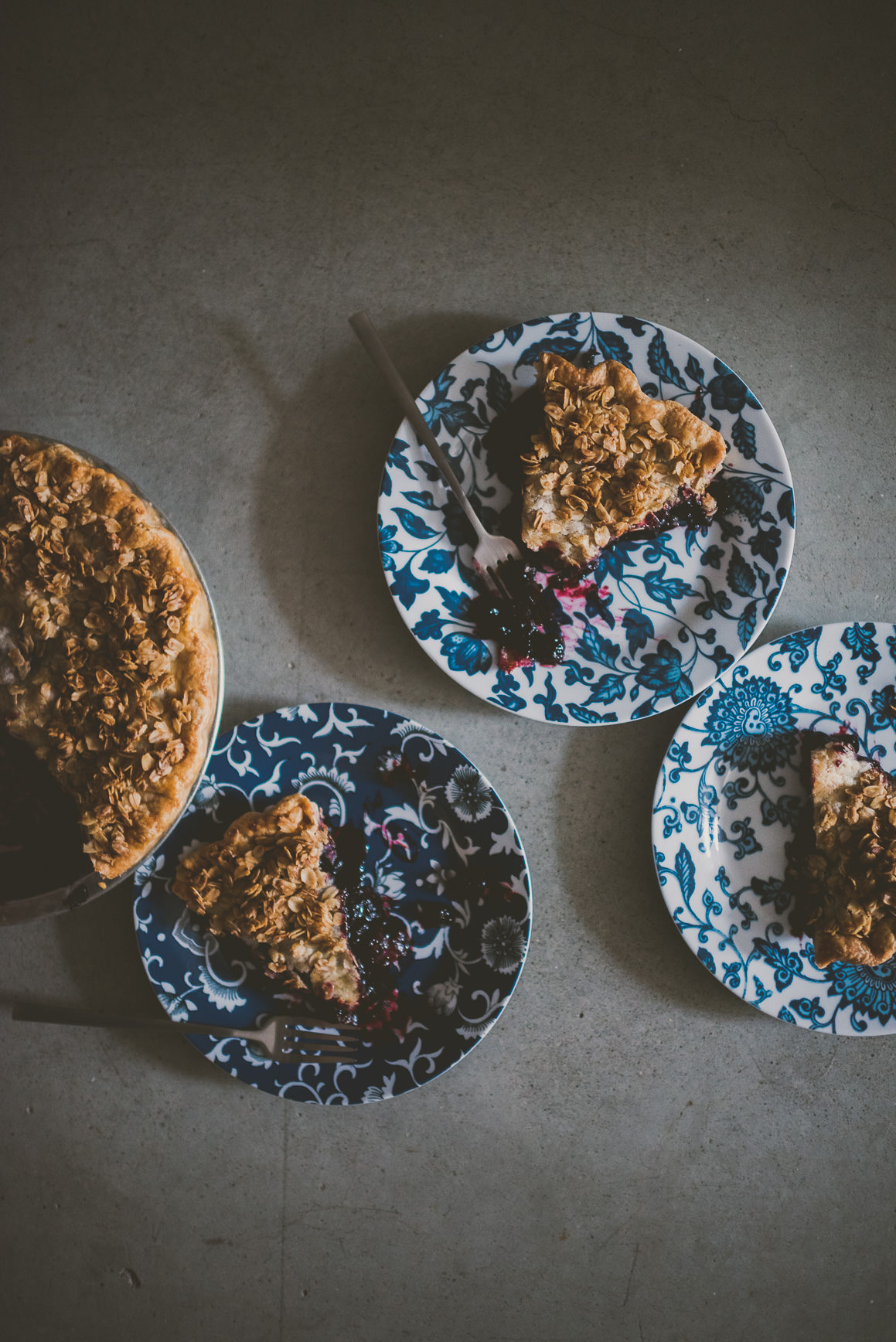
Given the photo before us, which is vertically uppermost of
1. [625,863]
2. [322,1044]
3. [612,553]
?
[612,553]

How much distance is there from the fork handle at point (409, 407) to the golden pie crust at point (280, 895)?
833 millimetres

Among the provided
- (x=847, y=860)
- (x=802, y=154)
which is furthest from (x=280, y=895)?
(x=802, y=154)

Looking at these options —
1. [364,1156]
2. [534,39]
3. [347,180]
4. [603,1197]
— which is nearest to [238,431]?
[347,180]

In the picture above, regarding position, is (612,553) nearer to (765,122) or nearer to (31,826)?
(765,122)

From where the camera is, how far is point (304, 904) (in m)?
1.81

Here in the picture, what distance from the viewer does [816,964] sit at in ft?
6.13

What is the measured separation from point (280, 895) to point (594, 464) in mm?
1268

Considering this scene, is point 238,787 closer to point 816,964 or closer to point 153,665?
point 153,665

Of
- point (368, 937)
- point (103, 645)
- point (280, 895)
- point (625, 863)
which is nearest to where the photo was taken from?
point (103, 645)

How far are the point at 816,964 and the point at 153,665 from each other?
1.72m

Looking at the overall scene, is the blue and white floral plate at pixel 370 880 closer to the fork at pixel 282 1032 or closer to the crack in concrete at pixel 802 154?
the fork at pixel 282 1032

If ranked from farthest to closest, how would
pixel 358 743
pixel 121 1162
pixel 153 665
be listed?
pixel 121 1162 → pixel 358 743 → pixel 153 665

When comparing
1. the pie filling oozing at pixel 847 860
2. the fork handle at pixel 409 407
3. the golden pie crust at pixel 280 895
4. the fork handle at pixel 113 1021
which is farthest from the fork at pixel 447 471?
the fork handle at pixel 113 1021

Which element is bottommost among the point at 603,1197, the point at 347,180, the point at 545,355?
the point at 603,1197
